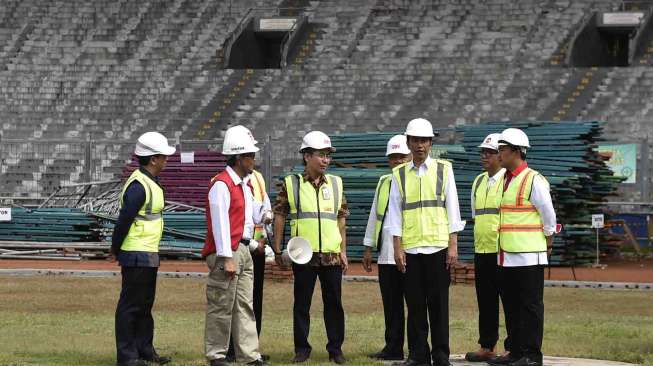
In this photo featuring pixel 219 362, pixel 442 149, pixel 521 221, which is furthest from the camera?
pixel 442 149

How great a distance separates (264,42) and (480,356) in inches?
1323

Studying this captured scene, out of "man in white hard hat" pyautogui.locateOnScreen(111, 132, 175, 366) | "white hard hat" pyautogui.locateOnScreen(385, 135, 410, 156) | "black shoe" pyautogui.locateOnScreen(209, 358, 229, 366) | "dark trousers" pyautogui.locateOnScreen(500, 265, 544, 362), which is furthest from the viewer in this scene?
"white hard hat" pyautogui.locateOnScreen(385, 135, 410, 156)

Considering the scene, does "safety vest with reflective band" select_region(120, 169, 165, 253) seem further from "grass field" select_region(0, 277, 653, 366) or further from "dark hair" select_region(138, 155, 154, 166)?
"grass field" select_region(0, 277, 653, 366)

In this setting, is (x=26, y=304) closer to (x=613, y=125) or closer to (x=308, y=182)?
(x=308, y=182)

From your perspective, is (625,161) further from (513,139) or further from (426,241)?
(426,241)

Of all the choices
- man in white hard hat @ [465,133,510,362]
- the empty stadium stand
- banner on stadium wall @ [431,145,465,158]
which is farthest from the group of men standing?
the empty stadium stand

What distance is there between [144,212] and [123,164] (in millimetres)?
23815

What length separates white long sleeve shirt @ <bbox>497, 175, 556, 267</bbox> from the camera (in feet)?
40.1

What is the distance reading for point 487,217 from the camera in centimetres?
1336

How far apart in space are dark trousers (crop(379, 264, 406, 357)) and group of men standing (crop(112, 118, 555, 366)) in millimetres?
614

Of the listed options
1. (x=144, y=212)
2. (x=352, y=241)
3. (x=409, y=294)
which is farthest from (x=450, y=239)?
(x=352, y=241)

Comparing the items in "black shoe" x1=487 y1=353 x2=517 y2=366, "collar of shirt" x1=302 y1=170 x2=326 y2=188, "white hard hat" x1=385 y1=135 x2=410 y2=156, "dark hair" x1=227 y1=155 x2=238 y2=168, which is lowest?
"black shoe" x1=487 y1=353 x2=517 y2=366

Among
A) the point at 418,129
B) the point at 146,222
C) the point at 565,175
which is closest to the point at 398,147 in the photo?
the point at 418,129

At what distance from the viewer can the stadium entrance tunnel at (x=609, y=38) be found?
41.6 m
